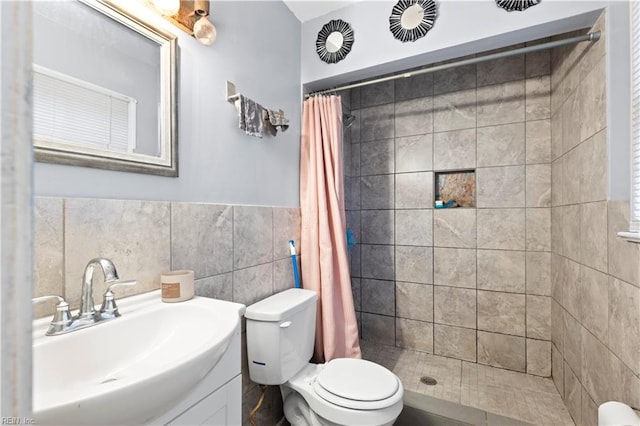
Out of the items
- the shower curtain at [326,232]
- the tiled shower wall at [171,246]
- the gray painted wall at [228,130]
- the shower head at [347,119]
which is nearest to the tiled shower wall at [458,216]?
the shower head at [347,119]

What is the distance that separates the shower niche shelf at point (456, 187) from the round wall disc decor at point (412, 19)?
3.64 ft

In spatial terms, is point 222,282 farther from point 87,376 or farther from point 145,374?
point 145,374

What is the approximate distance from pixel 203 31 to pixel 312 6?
3.05 feet

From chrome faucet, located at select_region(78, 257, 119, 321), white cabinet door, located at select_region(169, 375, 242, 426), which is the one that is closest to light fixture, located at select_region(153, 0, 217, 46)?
chrome faucet, located at select_region(78, 257, 119, 321)

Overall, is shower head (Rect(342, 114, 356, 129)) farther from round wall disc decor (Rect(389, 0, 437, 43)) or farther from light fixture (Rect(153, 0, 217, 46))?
light fixture (Rect(153, 0, 217, 46))

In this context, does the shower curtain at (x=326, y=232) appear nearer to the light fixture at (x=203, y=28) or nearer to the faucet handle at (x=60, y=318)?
the light fixture at (x=203, y=28)

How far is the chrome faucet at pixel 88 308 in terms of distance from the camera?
0.74 m

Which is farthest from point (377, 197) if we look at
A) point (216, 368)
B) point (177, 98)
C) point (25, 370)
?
point (25, 370)

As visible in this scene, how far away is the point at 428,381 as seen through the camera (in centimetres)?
202

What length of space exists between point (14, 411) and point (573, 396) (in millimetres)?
2307

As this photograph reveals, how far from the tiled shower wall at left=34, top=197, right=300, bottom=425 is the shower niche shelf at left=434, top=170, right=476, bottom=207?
4.26ft

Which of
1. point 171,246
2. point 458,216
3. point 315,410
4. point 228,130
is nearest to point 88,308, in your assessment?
point 171,246

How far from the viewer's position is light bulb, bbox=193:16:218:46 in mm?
1174

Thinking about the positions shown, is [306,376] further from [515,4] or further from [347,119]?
[515,4]
